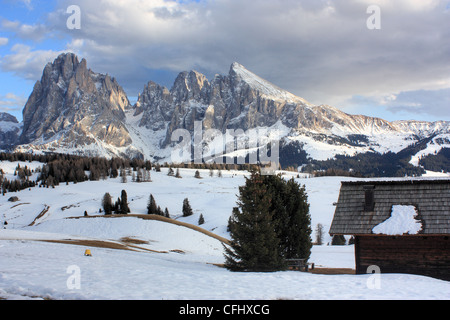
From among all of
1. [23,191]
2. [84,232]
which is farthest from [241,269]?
[23,191]

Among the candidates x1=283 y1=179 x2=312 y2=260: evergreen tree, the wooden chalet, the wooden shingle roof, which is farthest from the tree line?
the wooden chalet

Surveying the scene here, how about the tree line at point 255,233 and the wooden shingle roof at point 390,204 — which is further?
the tree line at point 255,233

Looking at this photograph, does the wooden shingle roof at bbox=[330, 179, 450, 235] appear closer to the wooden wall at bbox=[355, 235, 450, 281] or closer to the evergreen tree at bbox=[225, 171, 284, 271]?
the wooden wall at bbox=[355, 235, 450, 281]

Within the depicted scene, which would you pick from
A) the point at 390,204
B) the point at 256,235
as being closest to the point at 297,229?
the point at 256,235

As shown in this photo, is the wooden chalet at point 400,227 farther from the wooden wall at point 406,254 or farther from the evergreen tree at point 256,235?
the evergreen tree at point 256,235

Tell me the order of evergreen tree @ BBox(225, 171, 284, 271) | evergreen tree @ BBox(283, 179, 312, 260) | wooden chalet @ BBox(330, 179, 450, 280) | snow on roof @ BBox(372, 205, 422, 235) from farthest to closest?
evergreen tree @ BBox(283, 179, 312, 260), evergreen tree @ BBox(225, 171, 284, 271), wooden chalet @ BBox(330, 179, 450, 280), snow on roof @ BBox(372, 205, 422, 235)

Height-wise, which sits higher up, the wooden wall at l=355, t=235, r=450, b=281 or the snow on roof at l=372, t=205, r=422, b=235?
the snow on roof at l=372, t=205, r=422, b=235

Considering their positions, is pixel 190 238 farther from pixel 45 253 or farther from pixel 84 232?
pixel 45 253

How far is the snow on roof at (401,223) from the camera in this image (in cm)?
2411

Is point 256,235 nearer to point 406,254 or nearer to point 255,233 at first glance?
point 255,233

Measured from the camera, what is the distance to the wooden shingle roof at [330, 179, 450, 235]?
2430 cm

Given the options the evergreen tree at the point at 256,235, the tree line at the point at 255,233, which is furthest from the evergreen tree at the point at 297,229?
the evergreen tree at the point at 256,235

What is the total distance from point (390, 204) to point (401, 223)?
72.9 inches
